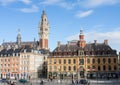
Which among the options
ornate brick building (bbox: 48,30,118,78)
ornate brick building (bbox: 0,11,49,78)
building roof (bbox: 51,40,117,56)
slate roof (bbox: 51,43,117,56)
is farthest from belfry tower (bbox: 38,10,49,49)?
ornate brick building (bbox: 48,30,118,78)

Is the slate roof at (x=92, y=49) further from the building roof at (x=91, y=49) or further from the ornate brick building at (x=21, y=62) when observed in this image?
the ornate brick building at (x=21, y=62)

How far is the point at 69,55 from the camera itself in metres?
105

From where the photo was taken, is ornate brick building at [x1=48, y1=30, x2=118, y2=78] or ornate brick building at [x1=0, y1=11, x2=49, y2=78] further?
ornate brick building at [x1=0, y1=11, x2=49, y2=78]

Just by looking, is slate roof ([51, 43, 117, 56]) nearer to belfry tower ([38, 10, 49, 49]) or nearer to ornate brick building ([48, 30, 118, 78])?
ornate brick building ([48, 30, 118, 78])

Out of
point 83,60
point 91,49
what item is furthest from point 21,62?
point 91,49

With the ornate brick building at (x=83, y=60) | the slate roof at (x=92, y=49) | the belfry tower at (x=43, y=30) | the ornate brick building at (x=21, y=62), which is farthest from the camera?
the belfry tower at (x=43, y=30)

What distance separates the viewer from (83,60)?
10431cm

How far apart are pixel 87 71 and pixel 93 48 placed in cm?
858

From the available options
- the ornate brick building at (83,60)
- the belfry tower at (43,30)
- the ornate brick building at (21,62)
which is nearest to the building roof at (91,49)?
the ornate brick building at (83,60)

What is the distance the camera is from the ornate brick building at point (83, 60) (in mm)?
101438

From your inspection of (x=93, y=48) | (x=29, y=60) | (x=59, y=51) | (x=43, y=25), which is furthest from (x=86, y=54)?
(x=43, y=25)

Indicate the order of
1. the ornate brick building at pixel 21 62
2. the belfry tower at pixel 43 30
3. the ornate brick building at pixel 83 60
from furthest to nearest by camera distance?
the belfry tower at pixel 43 30, the ornate brick building at pixel 21 62, the ornate brick building at pixel 83 60

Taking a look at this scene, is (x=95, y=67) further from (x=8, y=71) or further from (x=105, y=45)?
(x=8, y=71)

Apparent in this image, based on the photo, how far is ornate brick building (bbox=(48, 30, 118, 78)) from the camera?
101438 millimetres
